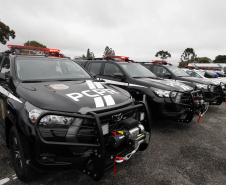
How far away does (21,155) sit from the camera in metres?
1.81

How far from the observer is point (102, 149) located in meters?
1.67

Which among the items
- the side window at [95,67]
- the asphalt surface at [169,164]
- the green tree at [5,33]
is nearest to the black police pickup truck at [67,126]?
the asphalt surface at [169,164]

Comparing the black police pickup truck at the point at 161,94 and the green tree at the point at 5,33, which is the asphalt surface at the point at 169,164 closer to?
the black police pickup truck at the point at 161,94

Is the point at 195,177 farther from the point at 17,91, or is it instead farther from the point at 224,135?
the point at 17,91

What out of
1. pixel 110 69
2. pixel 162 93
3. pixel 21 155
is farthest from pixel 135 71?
pixel 21 155

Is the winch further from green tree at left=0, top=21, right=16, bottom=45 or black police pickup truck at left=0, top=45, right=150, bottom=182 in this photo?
green tree at left=0, top=21, right=16, bottom=45

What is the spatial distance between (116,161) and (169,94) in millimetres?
2168

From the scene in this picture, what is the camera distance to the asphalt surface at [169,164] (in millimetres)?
2217

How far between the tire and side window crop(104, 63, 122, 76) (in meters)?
3.14

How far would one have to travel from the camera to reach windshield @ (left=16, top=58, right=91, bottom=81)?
8.42ft

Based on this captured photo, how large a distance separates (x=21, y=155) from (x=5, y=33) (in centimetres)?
3515

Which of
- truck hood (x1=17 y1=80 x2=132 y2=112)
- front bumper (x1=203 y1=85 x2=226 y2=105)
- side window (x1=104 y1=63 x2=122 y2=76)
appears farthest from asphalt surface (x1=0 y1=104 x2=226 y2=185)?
side window (x1=104 y1=63 x2=122 y2=76)

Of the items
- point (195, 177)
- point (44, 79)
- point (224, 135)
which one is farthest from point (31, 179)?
point (224, 135)

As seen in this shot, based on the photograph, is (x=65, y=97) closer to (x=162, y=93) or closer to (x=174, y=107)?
(x=162, y=93)
